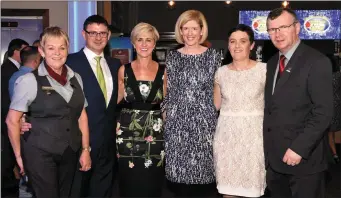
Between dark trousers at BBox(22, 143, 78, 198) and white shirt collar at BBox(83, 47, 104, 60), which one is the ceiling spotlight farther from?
dark trousers at BBox(22, 143, 78, 198)

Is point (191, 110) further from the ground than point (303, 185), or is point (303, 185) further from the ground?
point (191, 110)

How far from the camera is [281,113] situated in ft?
9.22

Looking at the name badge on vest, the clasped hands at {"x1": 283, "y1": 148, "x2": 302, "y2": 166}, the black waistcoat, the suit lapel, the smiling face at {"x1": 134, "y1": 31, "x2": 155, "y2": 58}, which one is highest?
the smiling face at {"x1": 134, "y1": 31, "x2": 155, "y2": 58}

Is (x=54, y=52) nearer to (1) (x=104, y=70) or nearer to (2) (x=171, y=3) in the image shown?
(1) (x=104, y=70)

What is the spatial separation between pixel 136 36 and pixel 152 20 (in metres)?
7.57

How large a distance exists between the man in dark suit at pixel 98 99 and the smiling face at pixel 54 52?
0.57 metres

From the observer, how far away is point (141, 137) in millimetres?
3334

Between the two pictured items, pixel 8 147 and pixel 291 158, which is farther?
pixel 8 147

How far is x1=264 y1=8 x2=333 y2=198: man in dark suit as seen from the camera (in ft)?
8.76

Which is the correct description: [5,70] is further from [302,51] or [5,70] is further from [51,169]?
[302,51]

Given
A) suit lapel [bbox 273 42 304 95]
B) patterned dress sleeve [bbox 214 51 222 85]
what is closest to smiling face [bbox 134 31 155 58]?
patterned dress sleeve [bbox 214 51 222 85]

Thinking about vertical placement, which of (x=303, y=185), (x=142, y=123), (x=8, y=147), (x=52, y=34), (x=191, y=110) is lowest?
(x=8, y=147)

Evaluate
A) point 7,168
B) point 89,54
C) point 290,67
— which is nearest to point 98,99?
point 89,54

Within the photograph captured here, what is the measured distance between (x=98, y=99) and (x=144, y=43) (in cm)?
54
